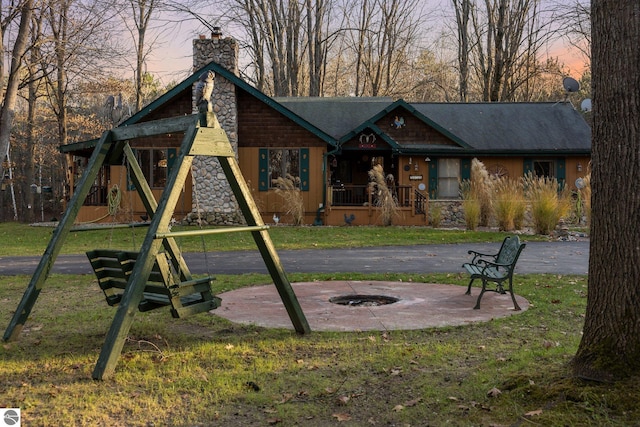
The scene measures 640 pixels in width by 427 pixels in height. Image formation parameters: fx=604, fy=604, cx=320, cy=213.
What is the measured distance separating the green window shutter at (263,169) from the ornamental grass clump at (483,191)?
7401 millimetres

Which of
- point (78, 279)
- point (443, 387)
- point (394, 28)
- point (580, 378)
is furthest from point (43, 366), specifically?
point (394, 28)

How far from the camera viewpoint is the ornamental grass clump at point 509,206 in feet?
56.3

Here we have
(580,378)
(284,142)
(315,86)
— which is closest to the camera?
(580,378)

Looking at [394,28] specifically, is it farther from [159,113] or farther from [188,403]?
[188,403]

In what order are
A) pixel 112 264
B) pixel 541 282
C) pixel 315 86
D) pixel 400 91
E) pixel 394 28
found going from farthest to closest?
1. pixel 400 91
2. pixel 394 28
3. pixel 315 86
4. pixel 541 282
5. pixel 112 264

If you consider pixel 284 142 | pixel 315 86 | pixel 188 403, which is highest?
pixel 315 86

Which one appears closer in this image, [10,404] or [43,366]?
[10,404]

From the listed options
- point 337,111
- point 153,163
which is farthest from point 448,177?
point 153,163

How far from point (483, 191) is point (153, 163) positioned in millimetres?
11837

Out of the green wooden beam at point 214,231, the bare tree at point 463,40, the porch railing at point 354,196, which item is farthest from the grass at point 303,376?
the bare tree at point 463,40

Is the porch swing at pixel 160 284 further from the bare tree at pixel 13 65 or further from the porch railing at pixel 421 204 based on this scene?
the porch railing at pixel 421 204

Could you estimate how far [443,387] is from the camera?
4297 mm

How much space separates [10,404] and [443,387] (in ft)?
9.62

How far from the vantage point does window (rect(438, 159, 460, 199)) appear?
77.1ft
